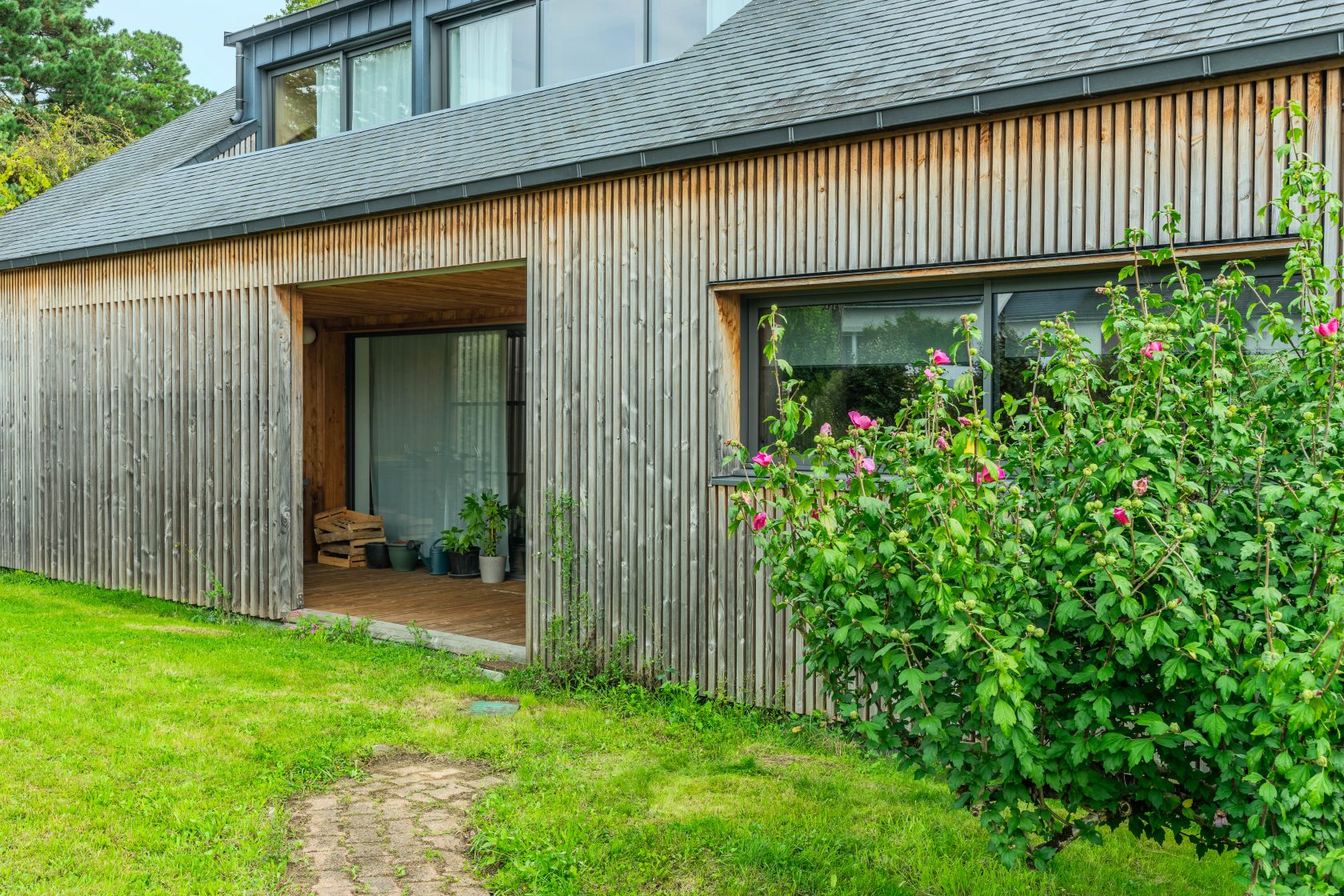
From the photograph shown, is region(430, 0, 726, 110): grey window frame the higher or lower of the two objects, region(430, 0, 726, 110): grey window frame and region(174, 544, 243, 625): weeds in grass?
the higher

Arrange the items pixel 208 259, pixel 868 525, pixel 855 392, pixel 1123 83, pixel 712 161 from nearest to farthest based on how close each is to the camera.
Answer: pixel 868 525
pixel 1123 83
pixel 855 392
pixel 712 161
pixel 208 259

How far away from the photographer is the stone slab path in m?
4.11

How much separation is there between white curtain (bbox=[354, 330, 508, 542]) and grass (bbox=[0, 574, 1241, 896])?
4595 mm

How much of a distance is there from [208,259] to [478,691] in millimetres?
4842

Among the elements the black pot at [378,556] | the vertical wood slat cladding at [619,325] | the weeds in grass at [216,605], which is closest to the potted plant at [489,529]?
the black pot at [378,556]

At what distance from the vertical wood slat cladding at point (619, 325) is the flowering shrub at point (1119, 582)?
1.86 meters

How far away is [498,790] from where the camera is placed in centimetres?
506

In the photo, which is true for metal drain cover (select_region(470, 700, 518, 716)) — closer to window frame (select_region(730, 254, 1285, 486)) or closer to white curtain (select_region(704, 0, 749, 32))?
window frame (select_region(730, 254, 1285, 486))

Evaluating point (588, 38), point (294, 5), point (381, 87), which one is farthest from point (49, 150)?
point (588, 38)

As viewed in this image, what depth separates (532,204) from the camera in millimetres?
7246

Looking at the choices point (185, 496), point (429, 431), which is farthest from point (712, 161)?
point (429, 431)

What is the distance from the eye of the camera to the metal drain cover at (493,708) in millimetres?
6387

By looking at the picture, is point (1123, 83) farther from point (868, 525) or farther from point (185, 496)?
point (185, 496)

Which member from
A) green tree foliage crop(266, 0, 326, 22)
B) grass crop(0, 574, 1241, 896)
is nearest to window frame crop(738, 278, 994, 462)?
grass crop(0, 574, 1241, 896)
